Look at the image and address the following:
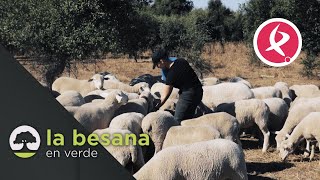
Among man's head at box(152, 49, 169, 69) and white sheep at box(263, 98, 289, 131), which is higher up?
man's head at box(152, 49, 169, 69)

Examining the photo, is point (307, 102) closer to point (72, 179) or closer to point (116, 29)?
point (72, 179)

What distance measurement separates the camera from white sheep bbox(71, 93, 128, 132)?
27.0ft

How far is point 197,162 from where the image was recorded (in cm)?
542

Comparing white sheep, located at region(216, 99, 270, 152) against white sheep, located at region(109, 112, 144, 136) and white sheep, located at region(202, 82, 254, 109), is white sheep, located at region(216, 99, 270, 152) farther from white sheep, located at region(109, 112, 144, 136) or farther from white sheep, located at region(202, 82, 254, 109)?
white sheep, located at region(109, 112, 144, 136)

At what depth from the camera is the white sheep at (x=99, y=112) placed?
8227 mm

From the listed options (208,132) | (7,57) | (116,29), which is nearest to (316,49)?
(116,29)

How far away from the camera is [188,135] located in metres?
6.68

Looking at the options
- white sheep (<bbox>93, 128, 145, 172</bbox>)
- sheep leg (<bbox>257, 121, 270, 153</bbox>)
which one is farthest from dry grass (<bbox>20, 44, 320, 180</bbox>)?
white sheep (<bbox>93, 128, 145, 172</bbox>)

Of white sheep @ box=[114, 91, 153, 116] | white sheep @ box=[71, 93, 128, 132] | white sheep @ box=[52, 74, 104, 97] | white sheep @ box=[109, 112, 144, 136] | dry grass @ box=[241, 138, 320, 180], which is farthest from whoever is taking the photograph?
white sheep @ box=[52, 74, 104, 97]

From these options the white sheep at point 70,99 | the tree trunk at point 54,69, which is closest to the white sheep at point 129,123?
the white sheep at point 70,99

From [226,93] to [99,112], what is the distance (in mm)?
4674

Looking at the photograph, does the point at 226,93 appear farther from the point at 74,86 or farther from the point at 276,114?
the point at 74,86

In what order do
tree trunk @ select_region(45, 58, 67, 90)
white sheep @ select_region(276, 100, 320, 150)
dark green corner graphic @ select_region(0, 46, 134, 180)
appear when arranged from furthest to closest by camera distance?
tree trunk @ select_region(45, 58, 67, 90)
white sheep @ select_region(276, 100, 320, 150)
dark green corner graphic @ select_region(0, 46, 134, 180)

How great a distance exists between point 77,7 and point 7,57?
1054 centimetres
